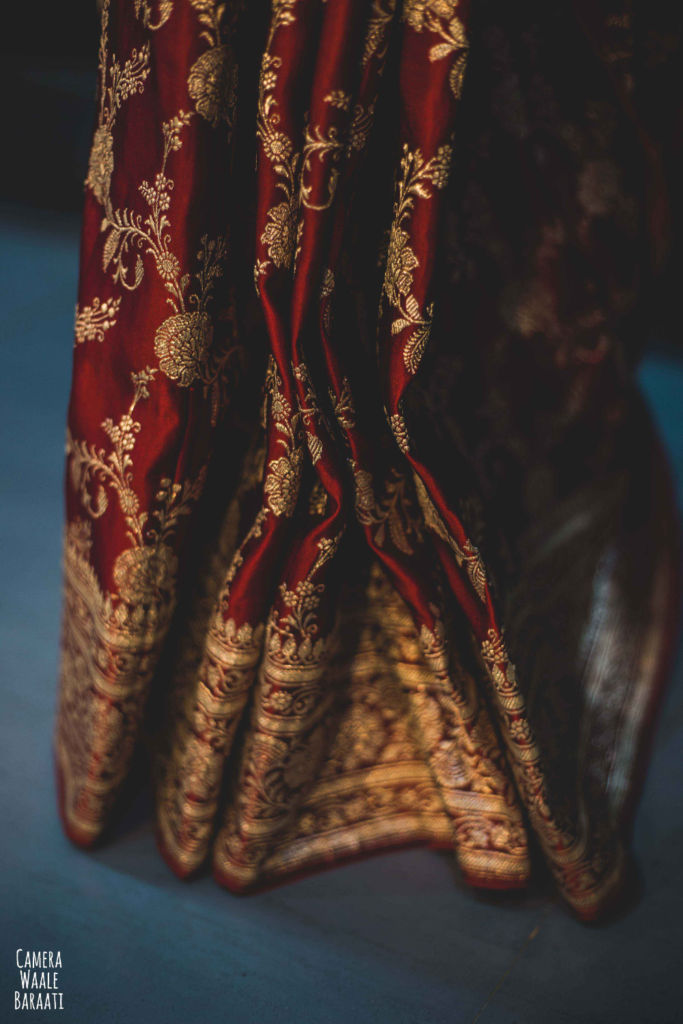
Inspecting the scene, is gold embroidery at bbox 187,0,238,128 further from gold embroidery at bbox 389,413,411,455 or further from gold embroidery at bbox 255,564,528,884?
gold embroidery at bbox 255,564,528,884

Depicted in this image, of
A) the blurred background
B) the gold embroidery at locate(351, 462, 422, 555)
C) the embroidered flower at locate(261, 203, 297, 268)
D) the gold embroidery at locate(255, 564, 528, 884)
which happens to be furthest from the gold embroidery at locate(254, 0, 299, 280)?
the blurred background

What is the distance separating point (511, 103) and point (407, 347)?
739 millimetres

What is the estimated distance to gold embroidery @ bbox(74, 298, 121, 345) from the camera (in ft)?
2.69

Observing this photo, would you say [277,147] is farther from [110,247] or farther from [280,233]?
[110,247]

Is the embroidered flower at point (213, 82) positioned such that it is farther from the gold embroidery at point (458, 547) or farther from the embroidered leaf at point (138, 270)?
the gold embroidery at point (458, 547)

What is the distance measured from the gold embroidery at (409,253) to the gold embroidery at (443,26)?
62 millimetres

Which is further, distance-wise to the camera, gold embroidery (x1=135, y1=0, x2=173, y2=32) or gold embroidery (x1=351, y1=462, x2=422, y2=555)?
gold embroidery (x1=351, y1=462, x2=422, y2=555)

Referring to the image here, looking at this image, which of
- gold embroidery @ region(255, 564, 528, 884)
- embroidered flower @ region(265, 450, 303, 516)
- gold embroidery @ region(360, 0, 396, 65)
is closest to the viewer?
gold embroidery @ region(360, 0, 396, 65)

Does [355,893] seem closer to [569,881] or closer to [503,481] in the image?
[569,881]

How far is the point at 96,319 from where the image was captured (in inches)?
33.0

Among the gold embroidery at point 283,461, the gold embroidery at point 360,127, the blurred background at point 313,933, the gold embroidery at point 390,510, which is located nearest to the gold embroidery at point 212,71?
the gold embroidery at point 360,127

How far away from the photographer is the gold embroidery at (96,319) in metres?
0.82

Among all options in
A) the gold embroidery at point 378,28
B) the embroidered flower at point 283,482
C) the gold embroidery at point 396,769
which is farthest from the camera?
the gold embroidery at point 396,769

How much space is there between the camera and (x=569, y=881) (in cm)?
92
